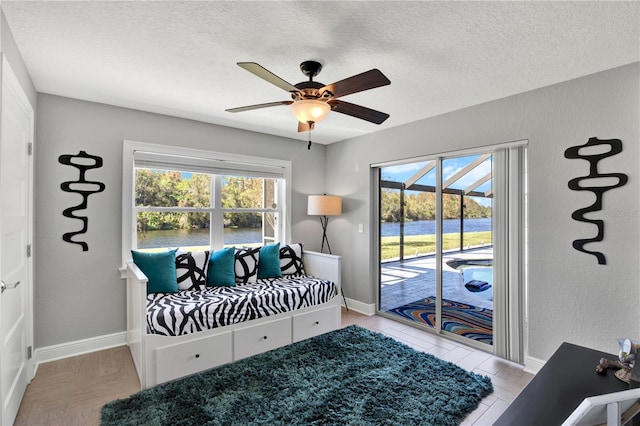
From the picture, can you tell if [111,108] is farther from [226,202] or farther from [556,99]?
[556,99]

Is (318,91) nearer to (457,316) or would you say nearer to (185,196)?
(185,196)

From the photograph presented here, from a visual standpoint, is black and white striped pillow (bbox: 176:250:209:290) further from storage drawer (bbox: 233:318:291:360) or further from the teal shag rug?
the teal shag rug

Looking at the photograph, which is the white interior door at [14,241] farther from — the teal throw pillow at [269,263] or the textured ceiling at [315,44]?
the teal throw pillow at [269,263]

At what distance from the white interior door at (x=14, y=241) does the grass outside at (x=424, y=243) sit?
3533 millimetres

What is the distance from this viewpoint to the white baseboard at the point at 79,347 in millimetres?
2801

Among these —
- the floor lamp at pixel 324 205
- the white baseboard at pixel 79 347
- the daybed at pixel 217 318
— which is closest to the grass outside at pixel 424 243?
the floor lamp at pixel 324 205

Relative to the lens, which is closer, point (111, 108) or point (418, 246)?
point (111, 108)

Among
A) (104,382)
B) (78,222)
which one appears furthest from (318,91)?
(104,382)

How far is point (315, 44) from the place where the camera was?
6.61ft

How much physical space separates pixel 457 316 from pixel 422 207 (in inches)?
49.6

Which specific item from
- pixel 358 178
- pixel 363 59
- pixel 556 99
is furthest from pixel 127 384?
pixel 556 99

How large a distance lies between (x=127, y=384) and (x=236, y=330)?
885 millimetres

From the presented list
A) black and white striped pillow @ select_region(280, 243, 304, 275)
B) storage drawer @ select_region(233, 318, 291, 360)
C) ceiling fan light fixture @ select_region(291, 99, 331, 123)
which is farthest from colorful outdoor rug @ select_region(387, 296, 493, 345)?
ceiling fan light fixture @ select_region(291, 99, 331, 123)

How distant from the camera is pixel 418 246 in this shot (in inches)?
151
